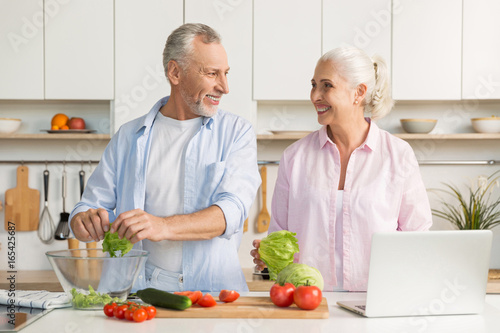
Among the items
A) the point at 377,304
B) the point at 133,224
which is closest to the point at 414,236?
the point at 377,304

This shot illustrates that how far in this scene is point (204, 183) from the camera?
6.84 feet

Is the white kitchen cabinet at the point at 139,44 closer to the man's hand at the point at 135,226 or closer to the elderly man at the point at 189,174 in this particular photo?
the elderly man at the point at 189,174

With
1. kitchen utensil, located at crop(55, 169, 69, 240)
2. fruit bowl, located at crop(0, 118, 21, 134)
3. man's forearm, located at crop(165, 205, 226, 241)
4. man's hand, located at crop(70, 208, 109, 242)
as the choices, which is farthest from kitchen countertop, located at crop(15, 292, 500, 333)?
fruit bowl, located at crop(0, 118, 21, 134)

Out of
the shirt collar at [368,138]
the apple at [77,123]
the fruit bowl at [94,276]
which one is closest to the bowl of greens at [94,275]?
the fruit bowl at [94,276]

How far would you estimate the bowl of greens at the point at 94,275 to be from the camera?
1537 mm

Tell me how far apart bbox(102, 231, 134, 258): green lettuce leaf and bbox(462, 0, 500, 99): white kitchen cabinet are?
2.45 metres

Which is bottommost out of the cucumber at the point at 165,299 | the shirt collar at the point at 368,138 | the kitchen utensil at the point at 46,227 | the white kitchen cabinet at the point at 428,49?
the kitchen utensil at the point at 46,227

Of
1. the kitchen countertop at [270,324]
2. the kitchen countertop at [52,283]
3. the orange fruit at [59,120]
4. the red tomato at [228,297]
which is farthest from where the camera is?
the orange fruit at [59,120]

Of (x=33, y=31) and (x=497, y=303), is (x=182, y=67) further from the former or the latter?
(x=33, y=31)

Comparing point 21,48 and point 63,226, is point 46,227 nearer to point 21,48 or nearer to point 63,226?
point 63,226

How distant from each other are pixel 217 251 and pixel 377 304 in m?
0.70

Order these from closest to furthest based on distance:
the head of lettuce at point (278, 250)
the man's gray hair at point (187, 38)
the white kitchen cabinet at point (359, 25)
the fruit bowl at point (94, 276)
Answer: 1. the fruit bowl at point (94, 276)
2. the head of lettuce at point (278, 250)
3. the man's gray hair at point (187, 38)
4. the white kitchen cabinet at point (359, 25)

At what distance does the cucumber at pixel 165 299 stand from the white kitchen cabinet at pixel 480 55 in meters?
2.49

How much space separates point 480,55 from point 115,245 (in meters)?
2.59
